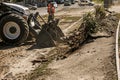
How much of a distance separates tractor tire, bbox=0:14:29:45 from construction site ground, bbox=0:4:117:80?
0.39m

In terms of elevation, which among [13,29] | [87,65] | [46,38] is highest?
[13,29]

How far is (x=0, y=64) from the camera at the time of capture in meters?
12.5

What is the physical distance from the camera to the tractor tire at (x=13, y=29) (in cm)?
1573

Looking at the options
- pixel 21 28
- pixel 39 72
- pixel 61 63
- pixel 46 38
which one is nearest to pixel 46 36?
pixel 46 38

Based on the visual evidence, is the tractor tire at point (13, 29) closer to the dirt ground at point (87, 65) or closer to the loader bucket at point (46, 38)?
the loader bucket at point (46, 38)

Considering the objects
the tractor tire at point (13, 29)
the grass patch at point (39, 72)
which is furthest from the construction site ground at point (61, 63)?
the tractor tire at point (13, 29)

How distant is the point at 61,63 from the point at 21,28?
4353mm

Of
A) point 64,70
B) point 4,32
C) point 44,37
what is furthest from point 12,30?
point 64,70

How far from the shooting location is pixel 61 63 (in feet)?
39.3

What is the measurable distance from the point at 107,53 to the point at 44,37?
12.9 ft

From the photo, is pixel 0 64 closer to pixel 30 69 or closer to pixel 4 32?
pixel 30 69

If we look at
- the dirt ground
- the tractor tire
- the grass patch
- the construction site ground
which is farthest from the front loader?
the grass patch

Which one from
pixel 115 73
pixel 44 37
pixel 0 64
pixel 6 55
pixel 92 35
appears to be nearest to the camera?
pixel 115 73

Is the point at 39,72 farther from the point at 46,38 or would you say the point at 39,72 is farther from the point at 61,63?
the point at 46,38
